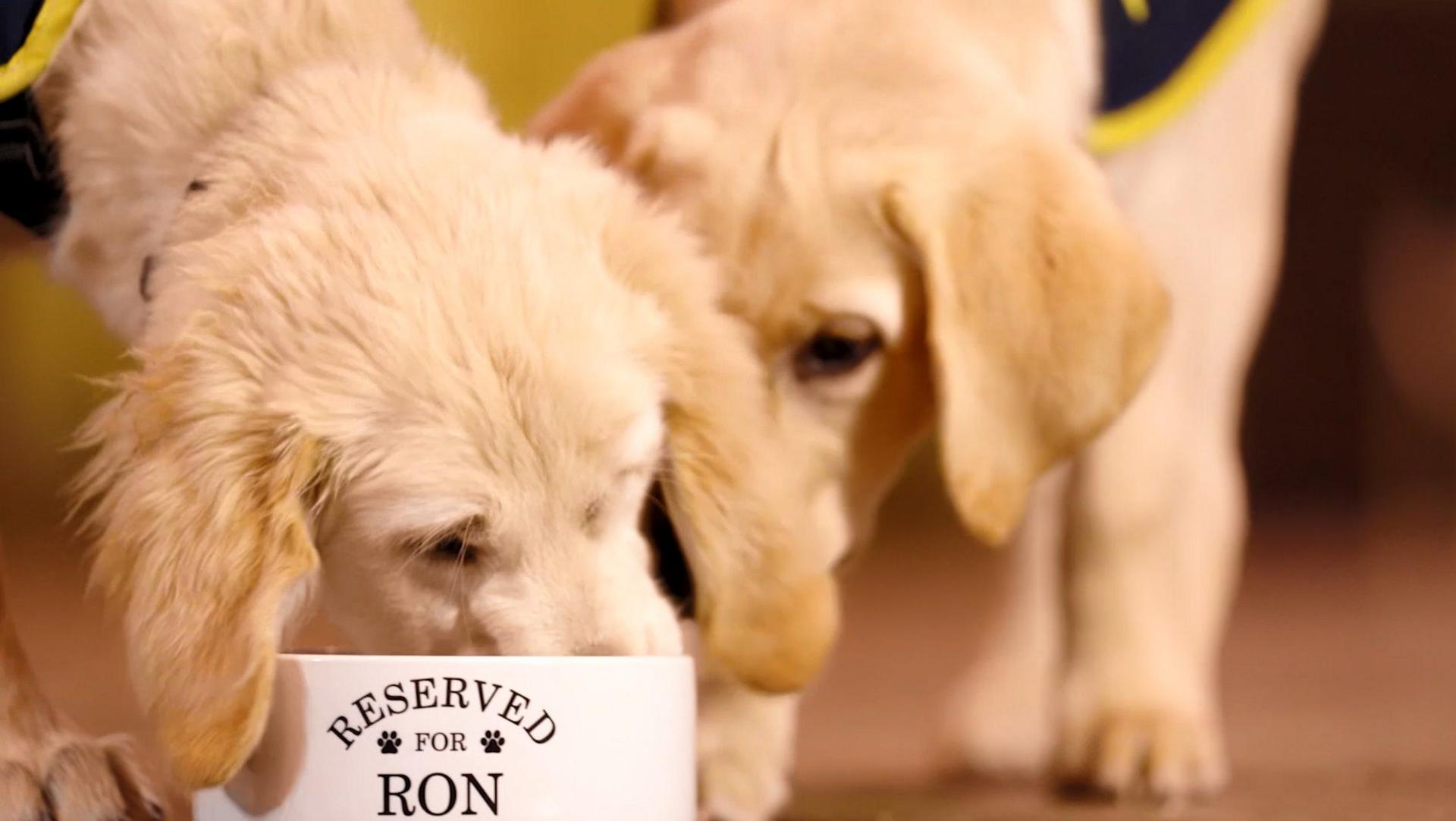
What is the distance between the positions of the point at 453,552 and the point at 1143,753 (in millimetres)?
946

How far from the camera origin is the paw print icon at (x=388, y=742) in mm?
1121

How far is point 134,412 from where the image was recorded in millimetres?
1191

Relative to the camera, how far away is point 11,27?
1.42 metres

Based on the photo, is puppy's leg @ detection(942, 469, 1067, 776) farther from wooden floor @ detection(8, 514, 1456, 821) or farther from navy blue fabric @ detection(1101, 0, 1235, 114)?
navy blue fabric @ detection(1101, 0, 1235, 114)

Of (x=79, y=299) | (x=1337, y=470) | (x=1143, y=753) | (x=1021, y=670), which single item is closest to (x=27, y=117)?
(x=79, y=299)

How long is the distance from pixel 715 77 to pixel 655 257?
0.36 metres

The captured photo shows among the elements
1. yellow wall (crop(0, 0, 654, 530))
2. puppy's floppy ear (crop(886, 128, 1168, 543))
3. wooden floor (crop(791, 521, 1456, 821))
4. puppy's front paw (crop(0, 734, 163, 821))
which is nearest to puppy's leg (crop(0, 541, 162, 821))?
puppy's front paw (crop(0, 734, 163, 821))

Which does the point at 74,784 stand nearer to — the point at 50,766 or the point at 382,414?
the point at 50,766

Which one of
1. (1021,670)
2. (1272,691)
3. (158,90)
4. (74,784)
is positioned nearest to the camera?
(74,784)

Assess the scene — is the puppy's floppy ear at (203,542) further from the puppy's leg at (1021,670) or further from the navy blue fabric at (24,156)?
the puppy's leg at (1021,670)

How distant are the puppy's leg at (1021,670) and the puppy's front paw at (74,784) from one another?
106 cm

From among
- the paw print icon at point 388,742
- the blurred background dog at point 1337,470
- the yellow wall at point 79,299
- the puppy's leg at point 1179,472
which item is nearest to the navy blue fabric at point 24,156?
the yellow wall at point 79,299

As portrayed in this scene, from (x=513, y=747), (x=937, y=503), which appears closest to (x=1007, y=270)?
(x=513, y=747)

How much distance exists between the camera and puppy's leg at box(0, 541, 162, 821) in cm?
136
